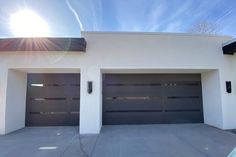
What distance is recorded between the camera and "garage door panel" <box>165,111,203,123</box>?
7.32m

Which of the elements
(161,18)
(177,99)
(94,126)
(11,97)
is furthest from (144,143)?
(161,18)

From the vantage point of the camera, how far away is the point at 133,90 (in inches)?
291

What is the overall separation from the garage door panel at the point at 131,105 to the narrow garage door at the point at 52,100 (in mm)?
1467

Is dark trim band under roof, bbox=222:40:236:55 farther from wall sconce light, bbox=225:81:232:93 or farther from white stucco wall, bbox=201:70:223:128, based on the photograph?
wall sconce light, bbox=225:81:232:93

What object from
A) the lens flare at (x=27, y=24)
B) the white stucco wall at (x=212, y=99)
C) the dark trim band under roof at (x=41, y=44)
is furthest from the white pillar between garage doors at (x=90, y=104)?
the white stucco wall at (x=212, y=99)

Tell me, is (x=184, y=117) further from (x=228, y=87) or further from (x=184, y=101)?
(x=228, y=87)

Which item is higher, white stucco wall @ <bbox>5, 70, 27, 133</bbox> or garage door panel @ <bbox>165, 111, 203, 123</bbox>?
white stucco wall @ <bbox>5, 70, 27, 133</bbox>

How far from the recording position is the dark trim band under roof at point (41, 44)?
5.57 metres

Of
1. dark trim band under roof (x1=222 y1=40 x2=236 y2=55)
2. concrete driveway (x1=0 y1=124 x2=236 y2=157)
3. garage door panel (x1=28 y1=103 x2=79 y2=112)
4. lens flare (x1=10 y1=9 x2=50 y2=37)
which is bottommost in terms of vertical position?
concrete driveway (x1=0 y1=124 x2=236 y2=157)

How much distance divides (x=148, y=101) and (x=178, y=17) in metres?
4.40

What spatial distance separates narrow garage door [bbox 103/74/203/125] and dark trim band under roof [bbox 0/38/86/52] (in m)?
2.17

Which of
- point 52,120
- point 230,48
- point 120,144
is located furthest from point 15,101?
point 230,48

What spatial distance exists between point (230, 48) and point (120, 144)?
209 inches

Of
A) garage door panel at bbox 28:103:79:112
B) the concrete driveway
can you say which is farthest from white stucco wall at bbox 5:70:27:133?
the concrete driveway
